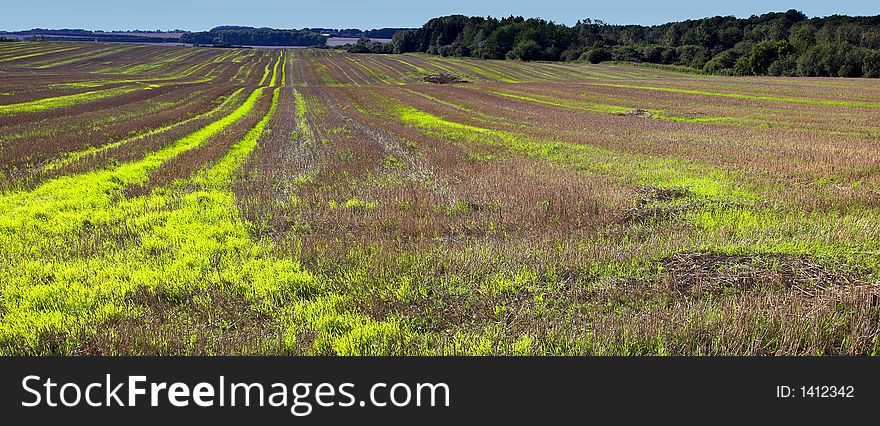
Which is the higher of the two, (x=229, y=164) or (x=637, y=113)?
(x=637, y=113)

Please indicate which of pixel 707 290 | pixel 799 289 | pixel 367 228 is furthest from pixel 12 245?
pixel 799 289

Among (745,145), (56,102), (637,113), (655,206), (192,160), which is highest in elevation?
(56,102)

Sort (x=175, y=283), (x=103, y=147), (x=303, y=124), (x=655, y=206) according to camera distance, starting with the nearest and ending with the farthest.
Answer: (x=175, y=283)
(x=655, y=206)
(x=103, y=147)
(x=303, y=124)

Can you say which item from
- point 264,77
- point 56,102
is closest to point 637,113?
point 56,102

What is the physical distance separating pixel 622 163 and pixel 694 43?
12124 centimetres

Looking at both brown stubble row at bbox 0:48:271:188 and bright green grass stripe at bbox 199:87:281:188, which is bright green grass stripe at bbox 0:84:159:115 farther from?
bright green grass stripe at bbox 199:87:281:188

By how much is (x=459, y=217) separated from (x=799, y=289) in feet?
15.7

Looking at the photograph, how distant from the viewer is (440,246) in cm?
683

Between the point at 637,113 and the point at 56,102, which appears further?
the point at 56,102

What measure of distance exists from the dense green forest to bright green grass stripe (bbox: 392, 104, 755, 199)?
7269 centimetres

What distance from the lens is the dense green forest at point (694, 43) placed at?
7254 centimetres

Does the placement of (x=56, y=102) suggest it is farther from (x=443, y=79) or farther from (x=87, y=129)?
(x=443, y=79)

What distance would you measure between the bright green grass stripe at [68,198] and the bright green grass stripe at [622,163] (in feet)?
36.1

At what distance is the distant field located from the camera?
4523mm
